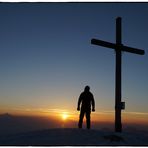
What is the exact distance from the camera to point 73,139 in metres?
12.7

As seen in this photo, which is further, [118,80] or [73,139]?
[118,80]

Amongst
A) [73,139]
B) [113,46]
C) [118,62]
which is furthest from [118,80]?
[73,139]

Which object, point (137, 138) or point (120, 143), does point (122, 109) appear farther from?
point (120, 143)

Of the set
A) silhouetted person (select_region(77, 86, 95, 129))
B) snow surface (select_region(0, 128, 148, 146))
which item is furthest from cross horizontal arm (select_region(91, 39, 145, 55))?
snow surface (select_region(0, 128, 148, 146))

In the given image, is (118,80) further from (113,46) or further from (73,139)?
(73,139)

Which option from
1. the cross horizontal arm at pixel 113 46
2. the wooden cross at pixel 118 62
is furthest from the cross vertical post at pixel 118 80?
the cross horizontal arm at pixel 113 46

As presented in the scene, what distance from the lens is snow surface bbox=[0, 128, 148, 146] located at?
12.2m

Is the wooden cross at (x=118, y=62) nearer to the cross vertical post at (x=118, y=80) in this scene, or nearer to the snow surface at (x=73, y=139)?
the cross vertical post at (x=118, y=80)

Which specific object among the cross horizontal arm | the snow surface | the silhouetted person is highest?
the cross horizontal arm

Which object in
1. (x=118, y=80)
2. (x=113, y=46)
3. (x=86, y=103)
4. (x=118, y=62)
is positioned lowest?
(x=86, y=103)

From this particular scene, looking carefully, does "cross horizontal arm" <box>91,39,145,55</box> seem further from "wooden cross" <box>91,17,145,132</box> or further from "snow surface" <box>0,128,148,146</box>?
"snow surface" <box>0,128,148,146</box>

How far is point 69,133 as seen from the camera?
534 inches

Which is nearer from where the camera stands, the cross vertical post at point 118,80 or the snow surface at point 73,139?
the snow surface at point 73,139

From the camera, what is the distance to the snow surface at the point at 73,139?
1224cm
